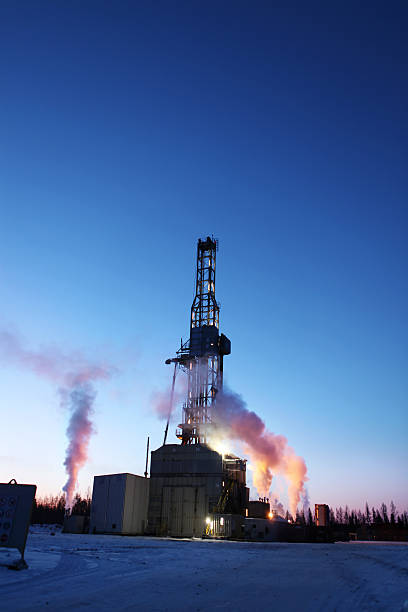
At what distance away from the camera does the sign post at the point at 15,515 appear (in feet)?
38.4

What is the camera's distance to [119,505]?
159ft

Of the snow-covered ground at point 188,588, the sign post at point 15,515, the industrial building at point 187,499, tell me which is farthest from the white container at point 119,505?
the sign post at point 15,515

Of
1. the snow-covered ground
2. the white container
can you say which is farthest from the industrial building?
the snow-covered ground

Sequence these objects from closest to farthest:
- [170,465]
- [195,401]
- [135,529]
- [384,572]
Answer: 1. [384,572]
2. [135,529]
3. [170,465]
4. [195,401]

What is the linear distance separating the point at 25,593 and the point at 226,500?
4610 centimetres

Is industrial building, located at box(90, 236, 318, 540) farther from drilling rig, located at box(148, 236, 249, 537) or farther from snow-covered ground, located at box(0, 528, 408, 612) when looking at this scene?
snow-covered ground, located at box(0, 528, 408, 612)

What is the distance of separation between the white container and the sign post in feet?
129

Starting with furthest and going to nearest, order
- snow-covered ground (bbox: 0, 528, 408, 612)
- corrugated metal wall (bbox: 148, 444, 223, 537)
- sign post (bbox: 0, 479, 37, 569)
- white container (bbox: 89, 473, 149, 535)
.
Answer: corrugated metal wall (bbox: 148, 444, 223, 537) < white container (bbox: 89, 473, 149, 535) < sign post (bbox: 0, 479, 37, 569) < snow-covered ground (bbox: 0, 528, 408, 612)

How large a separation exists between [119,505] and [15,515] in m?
39.7

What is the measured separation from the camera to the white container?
48.1 m

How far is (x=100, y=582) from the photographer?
10523 mm

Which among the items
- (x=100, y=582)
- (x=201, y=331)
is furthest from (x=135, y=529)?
Result: (x=100, y=582)

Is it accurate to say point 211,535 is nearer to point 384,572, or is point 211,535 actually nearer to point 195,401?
point 195,401

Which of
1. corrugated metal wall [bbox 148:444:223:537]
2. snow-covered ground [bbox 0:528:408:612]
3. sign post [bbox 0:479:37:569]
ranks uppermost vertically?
corrugated metal wall [bbox 148:444:223:537]
